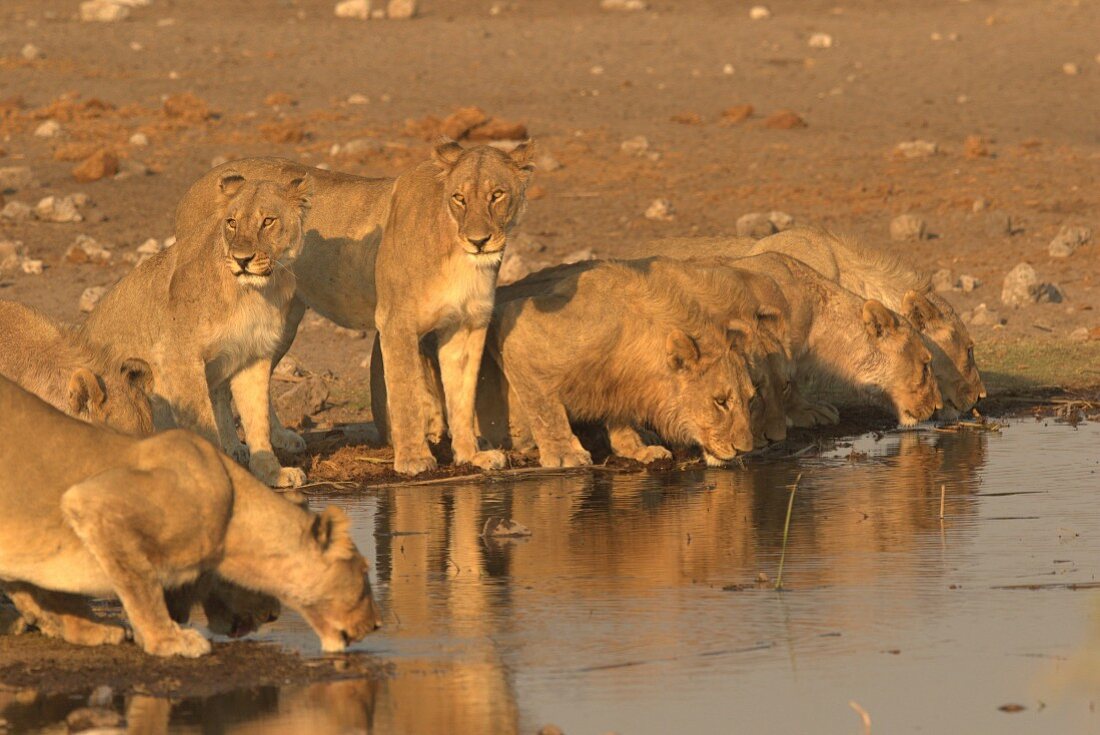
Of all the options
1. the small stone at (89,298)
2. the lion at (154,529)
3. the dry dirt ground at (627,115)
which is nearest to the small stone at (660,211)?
the dry dirt ground at (627,115)

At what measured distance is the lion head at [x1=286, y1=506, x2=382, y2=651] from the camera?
21.5ft

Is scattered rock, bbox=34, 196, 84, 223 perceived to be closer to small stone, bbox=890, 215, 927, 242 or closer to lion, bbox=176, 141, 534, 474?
lion, bbox=176, 141, 534, 474

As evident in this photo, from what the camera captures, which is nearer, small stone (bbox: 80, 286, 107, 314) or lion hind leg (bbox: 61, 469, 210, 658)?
lion hind leg (bbox: 61, 469, 210, 658)

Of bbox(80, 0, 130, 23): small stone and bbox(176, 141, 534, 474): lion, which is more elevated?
bbox(80, 0, 130, 23): small stone

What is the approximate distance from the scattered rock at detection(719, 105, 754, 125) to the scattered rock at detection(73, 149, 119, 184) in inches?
256

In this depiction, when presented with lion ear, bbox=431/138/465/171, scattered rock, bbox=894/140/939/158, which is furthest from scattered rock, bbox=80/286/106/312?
scattered rock, bbox=894/140/939/158

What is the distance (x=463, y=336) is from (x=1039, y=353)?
4.62 m

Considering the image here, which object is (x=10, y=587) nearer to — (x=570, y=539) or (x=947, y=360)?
(x=570, y=539)

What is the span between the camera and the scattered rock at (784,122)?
21.7 m

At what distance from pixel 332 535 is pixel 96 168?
12364 mm

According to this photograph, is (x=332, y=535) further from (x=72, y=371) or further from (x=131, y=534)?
(x=72, y=371)

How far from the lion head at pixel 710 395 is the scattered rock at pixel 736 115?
11.7 metres

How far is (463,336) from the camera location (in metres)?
10.5

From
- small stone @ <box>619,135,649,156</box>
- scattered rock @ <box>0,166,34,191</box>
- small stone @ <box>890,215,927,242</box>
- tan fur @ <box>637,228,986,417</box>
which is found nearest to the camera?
tan fur @ <box>637,228,986,417</box>
